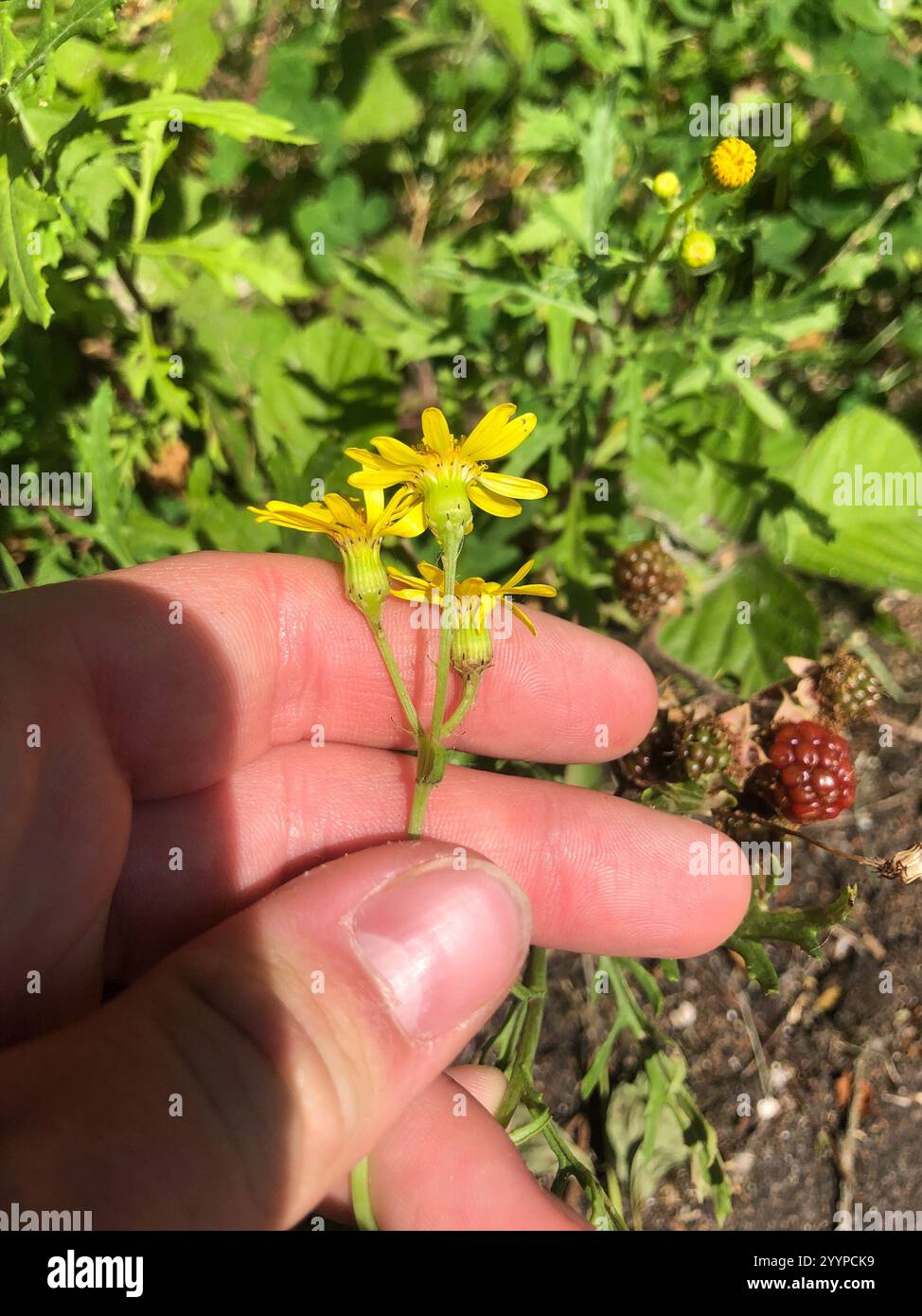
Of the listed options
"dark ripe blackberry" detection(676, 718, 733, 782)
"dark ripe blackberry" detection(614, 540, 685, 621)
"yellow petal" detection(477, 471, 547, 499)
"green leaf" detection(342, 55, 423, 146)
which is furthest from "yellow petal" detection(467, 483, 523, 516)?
"green leaf" detection(342, 55, 423, 146)

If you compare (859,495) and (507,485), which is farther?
(859,495)

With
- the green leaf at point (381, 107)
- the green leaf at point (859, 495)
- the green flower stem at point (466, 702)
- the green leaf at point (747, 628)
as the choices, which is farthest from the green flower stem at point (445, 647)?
the green leaf at point (381, 107)

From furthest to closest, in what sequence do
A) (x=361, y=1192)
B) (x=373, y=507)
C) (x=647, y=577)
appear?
(x=647, y=577) → (x=373, y=507) → (x=361, y=1192)

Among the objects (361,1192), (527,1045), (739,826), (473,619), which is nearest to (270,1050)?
(361,1192)

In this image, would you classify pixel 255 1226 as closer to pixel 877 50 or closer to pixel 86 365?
pixel 86 365

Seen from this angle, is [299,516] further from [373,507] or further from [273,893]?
[273,893]

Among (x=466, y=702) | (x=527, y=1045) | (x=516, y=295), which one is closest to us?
(x=466, y=702)

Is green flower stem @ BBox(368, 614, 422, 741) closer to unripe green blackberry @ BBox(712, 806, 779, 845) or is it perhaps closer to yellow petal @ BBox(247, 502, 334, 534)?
yellow petal @ BBox(247, 502, 334, 534)

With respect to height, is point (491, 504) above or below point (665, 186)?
below
